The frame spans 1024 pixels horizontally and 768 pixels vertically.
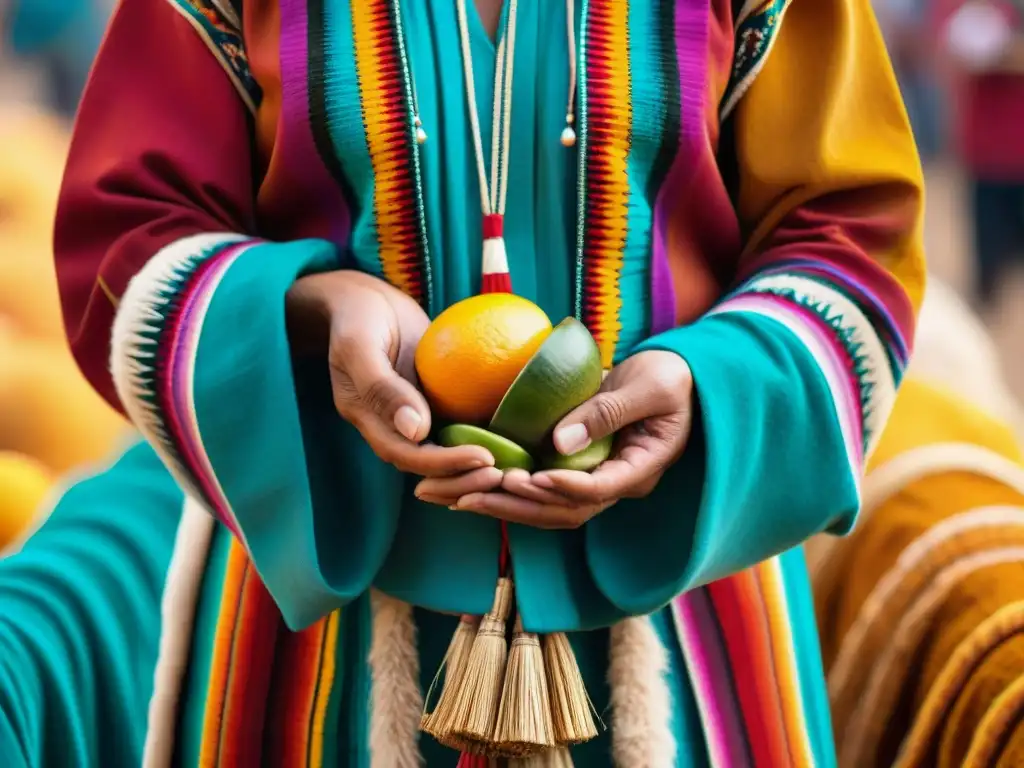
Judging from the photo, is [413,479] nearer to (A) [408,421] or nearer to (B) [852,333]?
(A) [408,421]

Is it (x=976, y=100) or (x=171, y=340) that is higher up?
Answer: (x=976, y=100)

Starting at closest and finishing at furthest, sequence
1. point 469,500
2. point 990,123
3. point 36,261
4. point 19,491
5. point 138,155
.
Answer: point 469,500
point 138,155
point 19,491
point 36,261
point 990,123

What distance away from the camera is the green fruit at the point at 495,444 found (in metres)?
0.48

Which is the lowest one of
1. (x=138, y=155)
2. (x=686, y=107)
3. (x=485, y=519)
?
(x=485, y=519)

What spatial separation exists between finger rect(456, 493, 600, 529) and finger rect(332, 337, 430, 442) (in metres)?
0.04

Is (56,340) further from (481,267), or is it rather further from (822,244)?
(822,244)

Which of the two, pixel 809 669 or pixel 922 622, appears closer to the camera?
pixel 809 669

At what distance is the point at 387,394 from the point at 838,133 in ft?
0.93

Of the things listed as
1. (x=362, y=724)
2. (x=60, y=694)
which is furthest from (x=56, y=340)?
(x=362, y=724)

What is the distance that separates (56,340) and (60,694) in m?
0.61

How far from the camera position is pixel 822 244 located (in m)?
0.57

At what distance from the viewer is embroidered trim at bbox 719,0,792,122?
1.87 feet

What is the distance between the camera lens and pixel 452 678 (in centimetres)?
54

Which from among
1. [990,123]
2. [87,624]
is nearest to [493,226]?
[87,624]
